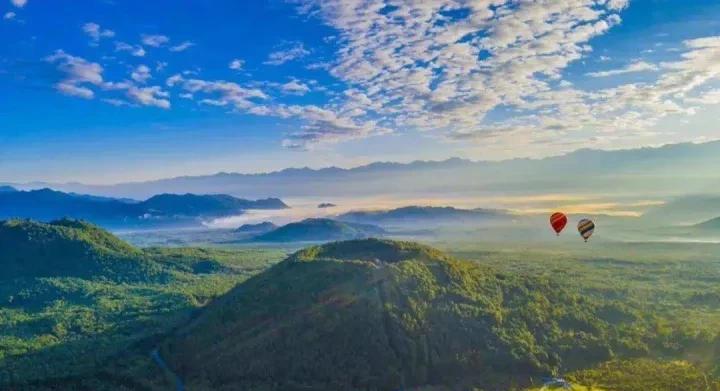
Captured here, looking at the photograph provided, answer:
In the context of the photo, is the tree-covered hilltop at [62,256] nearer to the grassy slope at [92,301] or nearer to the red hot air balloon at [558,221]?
the grassy slope at [92,301]

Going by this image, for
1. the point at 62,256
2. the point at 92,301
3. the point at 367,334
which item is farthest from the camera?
the point at 62,256

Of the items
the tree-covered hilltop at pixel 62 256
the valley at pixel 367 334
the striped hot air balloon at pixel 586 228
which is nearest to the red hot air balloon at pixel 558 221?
the striped hot air balloon at pixel 586 228

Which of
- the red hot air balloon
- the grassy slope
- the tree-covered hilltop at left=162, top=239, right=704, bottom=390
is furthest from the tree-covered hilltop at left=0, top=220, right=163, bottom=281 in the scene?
the red hot air balloon

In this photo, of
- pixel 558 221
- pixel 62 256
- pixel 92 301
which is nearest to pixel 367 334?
pixel 558 221

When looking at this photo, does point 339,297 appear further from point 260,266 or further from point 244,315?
point 260,266

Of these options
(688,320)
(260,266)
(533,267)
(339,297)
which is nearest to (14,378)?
(339,297)

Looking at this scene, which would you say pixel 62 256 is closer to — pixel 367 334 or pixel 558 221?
pixel 367 334

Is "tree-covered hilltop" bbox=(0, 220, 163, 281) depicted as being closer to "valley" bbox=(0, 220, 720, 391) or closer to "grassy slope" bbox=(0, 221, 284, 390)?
"grassy slope" bbox=(0, 221, 284, 390)
